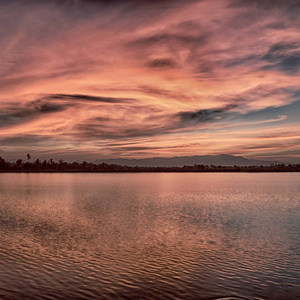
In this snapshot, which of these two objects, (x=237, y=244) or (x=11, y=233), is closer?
(x=237, y=244)

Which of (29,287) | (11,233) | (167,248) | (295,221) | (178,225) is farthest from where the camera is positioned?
(295,221)

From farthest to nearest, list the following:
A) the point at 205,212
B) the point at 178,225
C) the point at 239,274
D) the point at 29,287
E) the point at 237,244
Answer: the point at 205,212, the point at 178,225, the point at 237,244, the point at 239,274, the point at 29,287

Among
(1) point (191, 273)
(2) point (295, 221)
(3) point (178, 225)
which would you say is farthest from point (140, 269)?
(2) point (295, 221)

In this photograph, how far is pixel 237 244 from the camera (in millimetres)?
27594

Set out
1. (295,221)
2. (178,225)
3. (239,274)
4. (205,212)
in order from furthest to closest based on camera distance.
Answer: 1. (205,212)
2. (295,221)
3. (178,225)
4. (239,274)

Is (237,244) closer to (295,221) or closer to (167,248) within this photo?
(167,248)

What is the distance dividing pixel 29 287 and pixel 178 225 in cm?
2322

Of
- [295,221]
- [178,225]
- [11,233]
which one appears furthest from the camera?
[295,221]

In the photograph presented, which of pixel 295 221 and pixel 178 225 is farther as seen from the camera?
pixel 295 221

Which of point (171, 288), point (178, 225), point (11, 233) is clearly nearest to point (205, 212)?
point (178, 225)

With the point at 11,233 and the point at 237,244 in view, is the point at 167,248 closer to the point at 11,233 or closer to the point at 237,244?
the point at 237,244

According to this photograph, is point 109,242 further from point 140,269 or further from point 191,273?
point 191,273

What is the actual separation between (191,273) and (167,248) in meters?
6.68

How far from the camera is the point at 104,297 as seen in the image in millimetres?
15445
